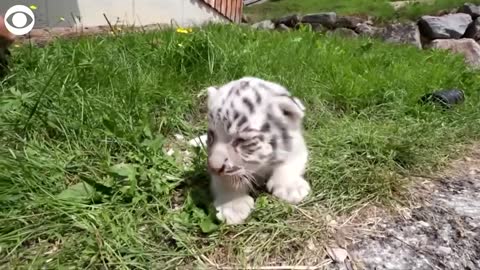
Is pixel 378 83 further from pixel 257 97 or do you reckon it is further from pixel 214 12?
pixel 214 12

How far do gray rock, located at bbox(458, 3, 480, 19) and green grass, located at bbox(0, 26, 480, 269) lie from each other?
267 inches

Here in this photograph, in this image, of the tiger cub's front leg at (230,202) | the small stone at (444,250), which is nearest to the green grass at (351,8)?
the tiger cub's front leg at (230,202)

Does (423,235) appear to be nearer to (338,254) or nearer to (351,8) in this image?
(338,254)

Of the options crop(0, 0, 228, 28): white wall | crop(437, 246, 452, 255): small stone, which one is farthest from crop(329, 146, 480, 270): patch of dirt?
crop(0, 0, 228, 28): white wall

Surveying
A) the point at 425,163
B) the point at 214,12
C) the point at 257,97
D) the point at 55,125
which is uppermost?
the point at 257,97

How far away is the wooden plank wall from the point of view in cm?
870

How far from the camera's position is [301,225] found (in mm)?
2250

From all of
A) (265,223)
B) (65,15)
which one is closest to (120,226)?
(265,223)

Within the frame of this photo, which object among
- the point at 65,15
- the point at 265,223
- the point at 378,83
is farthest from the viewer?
the point at 65,15

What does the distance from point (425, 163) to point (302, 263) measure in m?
1.14

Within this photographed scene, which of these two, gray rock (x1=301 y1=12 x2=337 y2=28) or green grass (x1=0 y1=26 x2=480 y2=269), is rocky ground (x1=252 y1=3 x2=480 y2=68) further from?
green grass (x1=0 y1=26 x2=480 y2=269)

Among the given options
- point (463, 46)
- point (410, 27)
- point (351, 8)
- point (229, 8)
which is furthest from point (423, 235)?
point (351, 8)

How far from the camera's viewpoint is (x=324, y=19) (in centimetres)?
997

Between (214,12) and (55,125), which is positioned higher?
(55,125)
